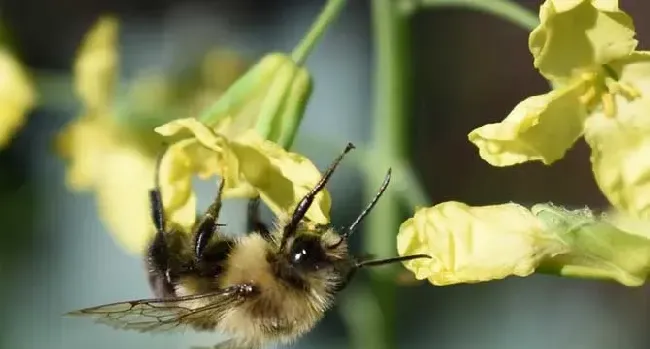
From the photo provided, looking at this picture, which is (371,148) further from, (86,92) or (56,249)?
(56,249)

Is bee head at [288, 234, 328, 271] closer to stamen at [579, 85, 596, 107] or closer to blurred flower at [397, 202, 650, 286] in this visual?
blurred flower at [397, 202, 650, 286]

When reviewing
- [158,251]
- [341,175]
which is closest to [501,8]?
[158,251]

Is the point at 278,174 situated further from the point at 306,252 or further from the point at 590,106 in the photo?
the point at 590,106

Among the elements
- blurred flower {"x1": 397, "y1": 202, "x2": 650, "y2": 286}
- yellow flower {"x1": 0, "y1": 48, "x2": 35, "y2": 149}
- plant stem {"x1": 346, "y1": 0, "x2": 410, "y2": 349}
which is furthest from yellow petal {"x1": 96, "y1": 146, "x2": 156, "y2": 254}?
blurred flower {"x1": 397, "y1": 202, "x2": 650, "y2": 286}

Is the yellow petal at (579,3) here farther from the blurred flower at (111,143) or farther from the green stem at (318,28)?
the blurred flower at (111,143)

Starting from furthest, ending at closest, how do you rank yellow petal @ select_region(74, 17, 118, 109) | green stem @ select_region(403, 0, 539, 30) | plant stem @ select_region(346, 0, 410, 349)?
yellow petal @ select_region(74, 17, 118, 109) < plant stem @ select_region(346, 0, 410, 349) < green stem @ select_region(403, 0, 539, 30)

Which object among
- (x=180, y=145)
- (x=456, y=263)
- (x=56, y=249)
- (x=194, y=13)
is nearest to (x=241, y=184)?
(x=180, y=145)

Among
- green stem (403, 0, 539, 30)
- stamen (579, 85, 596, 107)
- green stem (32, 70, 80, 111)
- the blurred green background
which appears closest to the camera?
stamen (579, 85, 596, 107)
